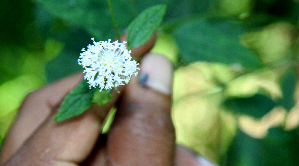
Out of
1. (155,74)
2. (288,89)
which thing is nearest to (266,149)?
(288,89)

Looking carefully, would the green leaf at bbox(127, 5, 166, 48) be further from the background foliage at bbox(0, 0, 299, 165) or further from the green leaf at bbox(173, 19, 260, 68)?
the green leaf at bbox(173, 19, 260, 68)

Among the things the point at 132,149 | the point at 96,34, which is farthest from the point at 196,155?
the point at 96,34

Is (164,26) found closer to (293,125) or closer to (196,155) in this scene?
(196,155)

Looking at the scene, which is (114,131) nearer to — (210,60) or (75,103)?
(75,103)

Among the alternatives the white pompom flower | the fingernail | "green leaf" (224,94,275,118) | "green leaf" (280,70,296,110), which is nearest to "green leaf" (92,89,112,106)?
the white pompom flower

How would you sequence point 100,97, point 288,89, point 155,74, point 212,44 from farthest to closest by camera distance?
point 288,89 < point 212,44 < point 155,74 < point 100,97

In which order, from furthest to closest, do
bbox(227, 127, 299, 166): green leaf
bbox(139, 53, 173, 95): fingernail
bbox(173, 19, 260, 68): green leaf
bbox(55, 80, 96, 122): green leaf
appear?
bbox(227, 127, 299, 166): green leaf → bbox(173, 19, 260, 68): green leaf → bbox(139, 53, 173, 95): fingernail → bbox(55, 80, 96, 122): green leaf
